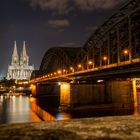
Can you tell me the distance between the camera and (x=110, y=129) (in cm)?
1357

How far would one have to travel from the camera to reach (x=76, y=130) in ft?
43.8

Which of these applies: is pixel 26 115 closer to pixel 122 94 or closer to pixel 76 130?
pixel 122 94

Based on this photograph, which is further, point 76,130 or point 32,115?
point 32,115

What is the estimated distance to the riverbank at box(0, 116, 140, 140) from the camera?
39.2 ft

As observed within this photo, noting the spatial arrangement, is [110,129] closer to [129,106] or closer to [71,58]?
[129,106]

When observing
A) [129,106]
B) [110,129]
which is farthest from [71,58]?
[110,129]

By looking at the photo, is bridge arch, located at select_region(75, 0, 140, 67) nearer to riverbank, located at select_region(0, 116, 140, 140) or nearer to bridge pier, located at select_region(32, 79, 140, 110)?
bridge pier, located at select_region(32, 79, 140, 110)

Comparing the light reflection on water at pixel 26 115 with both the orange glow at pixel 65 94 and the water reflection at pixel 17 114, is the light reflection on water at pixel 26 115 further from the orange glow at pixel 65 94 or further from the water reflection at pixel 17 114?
the orange glow at pixel 65 94

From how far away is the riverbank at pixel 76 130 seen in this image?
39.2 feet

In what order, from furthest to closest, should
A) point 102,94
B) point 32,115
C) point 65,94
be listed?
point 102,94, point 65,94, point 32,115

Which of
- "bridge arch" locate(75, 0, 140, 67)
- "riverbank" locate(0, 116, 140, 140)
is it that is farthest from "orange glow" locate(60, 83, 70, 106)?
"riverbank" locate(0, 116, 140, 140)

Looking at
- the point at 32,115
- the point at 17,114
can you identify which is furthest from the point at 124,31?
the point at 17,114

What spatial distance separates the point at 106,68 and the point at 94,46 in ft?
67.4

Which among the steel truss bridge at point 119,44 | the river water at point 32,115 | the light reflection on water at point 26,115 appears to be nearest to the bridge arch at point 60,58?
the steel truss bridge at point 119,44
